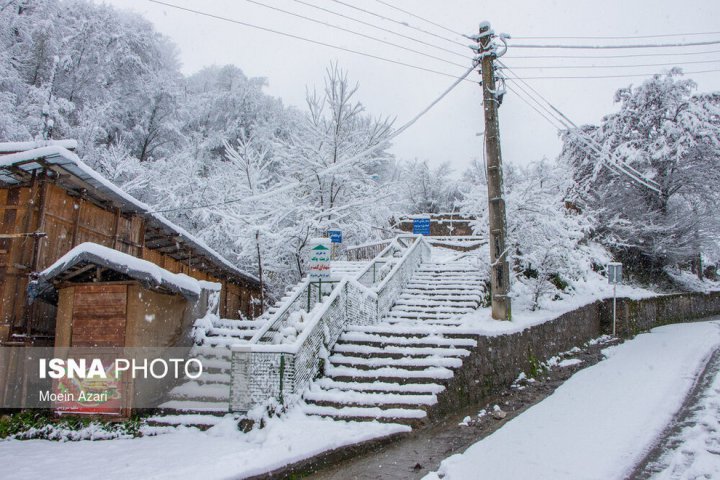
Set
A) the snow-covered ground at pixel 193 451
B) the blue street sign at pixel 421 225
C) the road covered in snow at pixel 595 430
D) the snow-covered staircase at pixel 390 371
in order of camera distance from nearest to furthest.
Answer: the road covered in snow at pixel 595 430 < the snow-covered ground at pixel 193 451 < the snow-covered staircase at pixel 390 371 < the blue street sign at pixel 421 225

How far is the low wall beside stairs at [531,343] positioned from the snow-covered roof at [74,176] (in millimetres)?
9174

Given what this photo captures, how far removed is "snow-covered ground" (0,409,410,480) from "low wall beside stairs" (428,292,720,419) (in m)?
2.06

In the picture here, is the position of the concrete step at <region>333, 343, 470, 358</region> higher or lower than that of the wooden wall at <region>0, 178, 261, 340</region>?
lower

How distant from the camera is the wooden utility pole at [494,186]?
11641mm

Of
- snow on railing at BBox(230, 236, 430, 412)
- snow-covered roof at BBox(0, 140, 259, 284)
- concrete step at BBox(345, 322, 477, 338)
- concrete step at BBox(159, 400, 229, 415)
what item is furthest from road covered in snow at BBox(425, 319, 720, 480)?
snow-covered roof at BBox(0, 140, 259, 284)

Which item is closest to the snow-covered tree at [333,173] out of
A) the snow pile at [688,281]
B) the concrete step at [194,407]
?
the concrete step at [194,407]

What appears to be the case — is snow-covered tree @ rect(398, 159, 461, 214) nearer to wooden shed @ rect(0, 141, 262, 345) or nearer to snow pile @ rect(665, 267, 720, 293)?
snow pile @ rect(665, 267, 720, 293)

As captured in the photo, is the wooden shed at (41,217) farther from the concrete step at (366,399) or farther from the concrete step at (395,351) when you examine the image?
the concrete step at (395,351)

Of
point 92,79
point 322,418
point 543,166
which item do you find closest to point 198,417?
point 322,418

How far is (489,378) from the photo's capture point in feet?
31.8

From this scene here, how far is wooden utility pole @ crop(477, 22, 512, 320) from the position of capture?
11.6m

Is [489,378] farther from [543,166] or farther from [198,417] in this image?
[543,166]

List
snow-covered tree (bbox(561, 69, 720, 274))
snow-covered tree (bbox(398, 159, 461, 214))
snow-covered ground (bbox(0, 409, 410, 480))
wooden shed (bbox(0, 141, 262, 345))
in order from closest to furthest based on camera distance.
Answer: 1. snow-covered ground (bbox(0, 409, 410, 480))
2. wooden shed (bbox(0, 141, 262, 345))
3. snow-covered tree (bbox(561, 69, 720, 274))
4. snow-covered tree (bbox(398, 159, 461, 214))

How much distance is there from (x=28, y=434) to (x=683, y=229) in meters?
26.2
